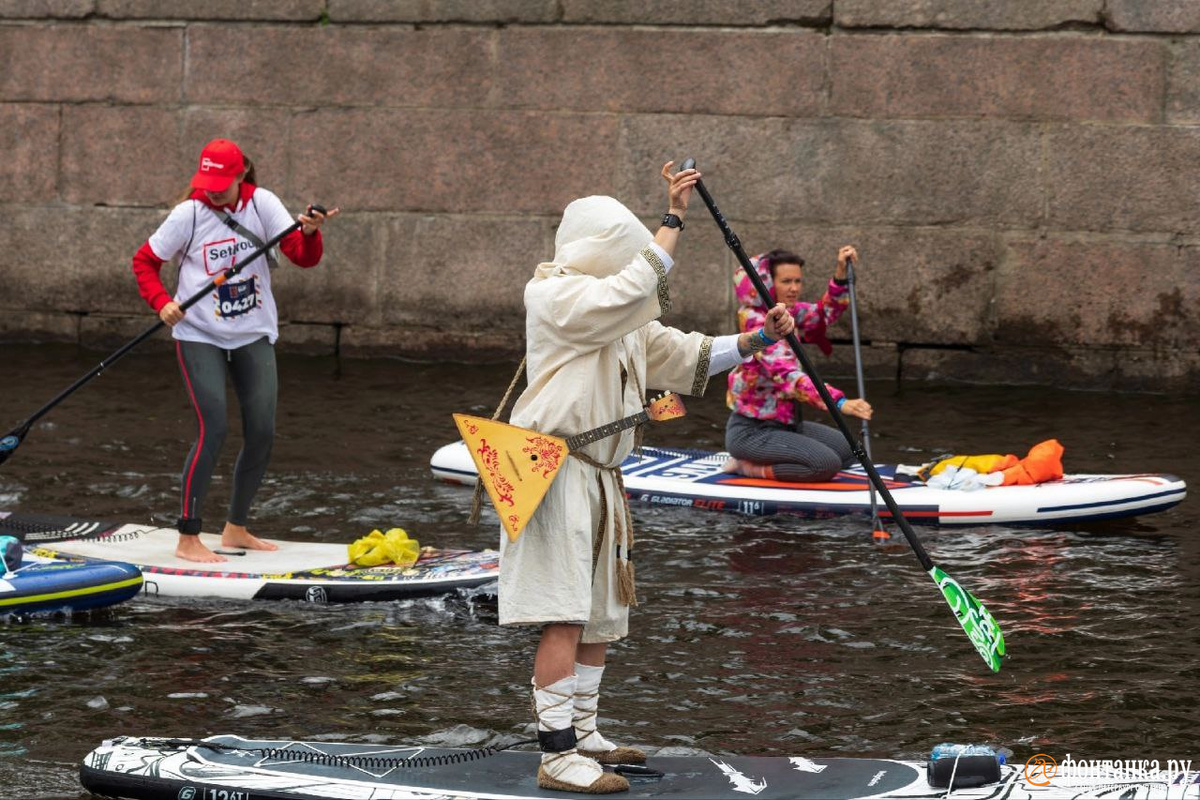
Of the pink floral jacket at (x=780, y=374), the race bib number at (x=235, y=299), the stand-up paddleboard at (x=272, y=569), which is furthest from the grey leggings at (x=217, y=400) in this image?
the pink floral jacket at (x=780, y=374)

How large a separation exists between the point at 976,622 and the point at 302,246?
11.0ft

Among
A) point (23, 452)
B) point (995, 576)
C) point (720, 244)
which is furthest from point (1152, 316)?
point (23, 452)

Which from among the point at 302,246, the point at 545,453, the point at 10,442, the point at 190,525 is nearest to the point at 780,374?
the point at 302,246

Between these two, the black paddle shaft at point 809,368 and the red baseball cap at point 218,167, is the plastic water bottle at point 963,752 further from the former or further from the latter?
the red baseball cap at point 218,167

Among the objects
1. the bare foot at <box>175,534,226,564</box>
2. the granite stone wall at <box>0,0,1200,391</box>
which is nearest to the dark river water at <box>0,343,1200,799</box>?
the bare foot at <box>175,534,226,564</box>

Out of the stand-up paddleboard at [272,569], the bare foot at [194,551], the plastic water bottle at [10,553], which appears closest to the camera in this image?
the plastic water bottle at [10,553]

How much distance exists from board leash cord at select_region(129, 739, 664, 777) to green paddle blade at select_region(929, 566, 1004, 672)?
0.97 m

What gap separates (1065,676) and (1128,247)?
5943 millimetres

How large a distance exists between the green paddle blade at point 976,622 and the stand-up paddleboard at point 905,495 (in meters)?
2.91

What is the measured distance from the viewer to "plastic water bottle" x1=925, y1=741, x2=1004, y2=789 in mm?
4270

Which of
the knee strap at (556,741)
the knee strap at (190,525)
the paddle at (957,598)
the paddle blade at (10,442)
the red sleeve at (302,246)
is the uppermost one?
the red sleeve at (302,246)

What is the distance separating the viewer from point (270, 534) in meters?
7.78

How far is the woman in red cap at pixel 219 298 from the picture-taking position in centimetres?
706

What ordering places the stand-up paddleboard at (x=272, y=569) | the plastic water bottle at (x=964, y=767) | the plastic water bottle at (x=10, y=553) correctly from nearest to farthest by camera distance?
the plastic water bottle at (x=964, y=767)
the plastic water bottle at (x=10, y=553)
the stand-up paddleboard at (x=272, y=569)
